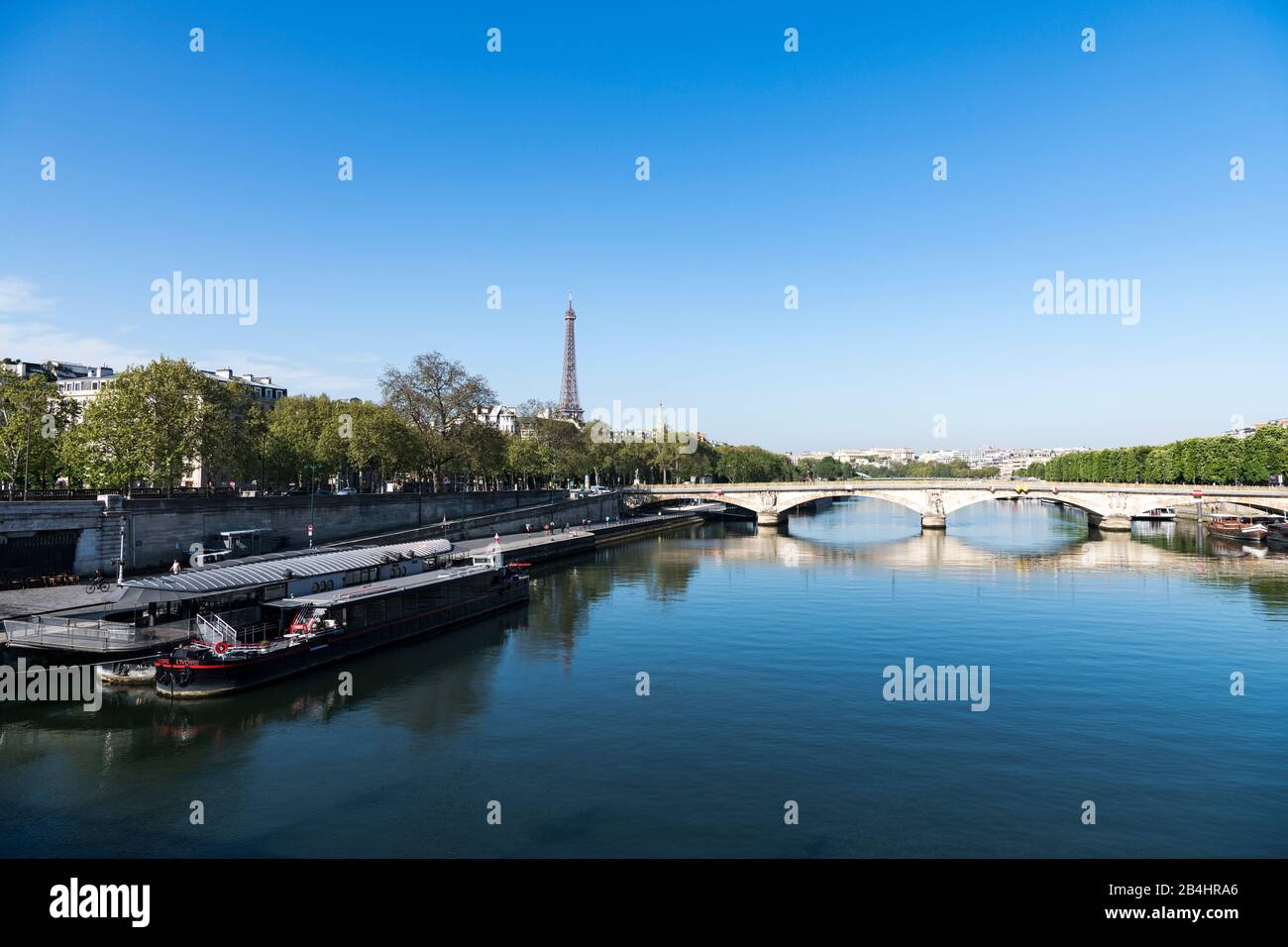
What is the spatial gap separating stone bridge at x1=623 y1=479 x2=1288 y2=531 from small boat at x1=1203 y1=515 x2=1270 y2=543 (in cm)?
216

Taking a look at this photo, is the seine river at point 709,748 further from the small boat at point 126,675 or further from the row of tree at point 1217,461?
the row of tree at point 1217,461

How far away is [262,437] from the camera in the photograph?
64.4 m

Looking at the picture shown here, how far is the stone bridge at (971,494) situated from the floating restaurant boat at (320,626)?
204 feet

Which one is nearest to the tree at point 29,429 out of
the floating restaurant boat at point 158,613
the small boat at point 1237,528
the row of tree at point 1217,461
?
the floating restaurant boat at point 158,613

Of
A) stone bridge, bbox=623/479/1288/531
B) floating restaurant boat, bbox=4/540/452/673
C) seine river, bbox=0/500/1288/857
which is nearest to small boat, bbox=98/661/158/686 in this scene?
floating restaurant boat, bbox=4/540/452/673

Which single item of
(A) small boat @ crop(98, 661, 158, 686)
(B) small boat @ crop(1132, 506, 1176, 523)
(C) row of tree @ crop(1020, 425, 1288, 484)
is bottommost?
(B) small boat @ crop(1132, 506, 1176, 523)

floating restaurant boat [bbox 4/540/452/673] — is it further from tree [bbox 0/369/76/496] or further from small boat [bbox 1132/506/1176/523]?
small boat [bbox 1132/506/1176/523]

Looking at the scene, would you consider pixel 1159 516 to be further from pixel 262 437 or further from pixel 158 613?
pixel 158 613

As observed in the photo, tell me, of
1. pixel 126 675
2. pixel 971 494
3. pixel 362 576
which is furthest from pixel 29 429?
pixel 971 494

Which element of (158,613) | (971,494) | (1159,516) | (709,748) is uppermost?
(971,494)

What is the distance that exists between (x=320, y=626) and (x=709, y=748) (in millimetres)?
17558

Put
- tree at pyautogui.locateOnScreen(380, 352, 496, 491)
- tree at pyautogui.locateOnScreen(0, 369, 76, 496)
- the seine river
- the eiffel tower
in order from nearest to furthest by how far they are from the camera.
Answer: the seine river < tree at pyautogui.locateOnScreen(0, 369, 76, 496) < tree at pyautogui.locateOnScreen(380, 352, 496, 491) < the eiffel tower

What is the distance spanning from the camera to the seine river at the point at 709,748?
642 inches

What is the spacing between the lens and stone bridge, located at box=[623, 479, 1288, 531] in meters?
80.1
